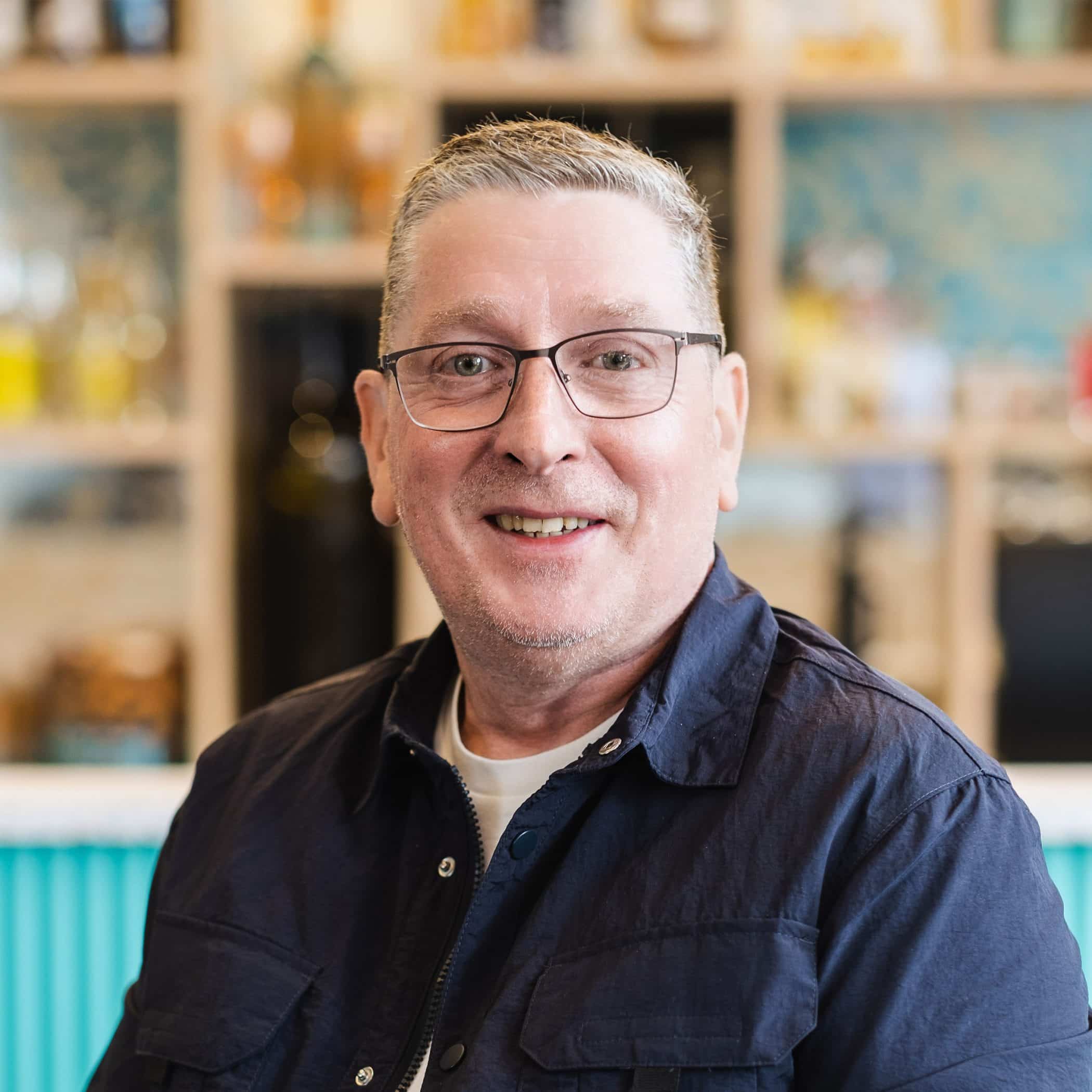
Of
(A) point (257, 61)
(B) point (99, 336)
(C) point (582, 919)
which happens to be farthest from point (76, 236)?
(C) point (582, 919)

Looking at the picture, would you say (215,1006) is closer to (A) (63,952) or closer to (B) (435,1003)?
(B) (435,1003)

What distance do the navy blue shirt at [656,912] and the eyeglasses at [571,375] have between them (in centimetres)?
16

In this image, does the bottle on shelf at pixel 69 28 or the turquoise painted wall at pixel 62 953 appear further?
the bottle on shelf at pixel 69 28

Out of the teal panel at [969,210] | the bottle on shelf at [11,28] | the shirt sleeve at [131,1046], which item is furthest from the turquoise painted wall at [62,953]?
the teal panel at [969,210]

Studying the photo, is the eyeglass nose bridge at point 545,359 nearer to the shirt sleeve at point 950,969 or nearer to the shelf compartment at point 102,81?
the shirt sleeve at point 950,969

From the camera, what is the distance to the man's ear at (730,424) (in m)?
1.02

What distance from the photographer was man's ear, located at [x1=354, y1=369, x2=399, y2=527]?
1.05m

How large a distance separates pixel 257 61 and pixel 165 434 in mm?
764

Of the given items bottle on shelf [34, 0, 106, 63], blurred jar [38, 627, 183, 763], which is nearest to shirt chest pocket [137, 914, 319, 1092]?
blurred jar [38, 627, 183, 763]

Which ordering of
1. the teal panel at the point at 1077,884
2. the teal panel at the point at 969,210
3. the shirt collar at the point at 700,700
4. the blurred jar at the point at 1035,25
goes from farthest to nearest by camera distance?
the teal panel at the point at 969,210 → the blurred jar at the point at 1035,25 → the teal panel at the point at 1077,884 → the shirt collar at the point at 700,700

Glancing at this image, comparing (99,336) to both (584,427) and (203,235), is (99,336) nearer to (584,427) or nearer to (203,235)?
(203,235)

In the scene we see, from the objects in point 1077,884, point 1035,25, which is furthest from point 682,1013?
point 1035,25

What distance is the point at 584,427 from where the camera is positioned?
0.90 meters

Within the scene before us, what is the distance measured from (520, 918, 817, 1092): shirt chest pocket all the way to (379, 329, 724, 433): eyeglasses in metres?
0.36
